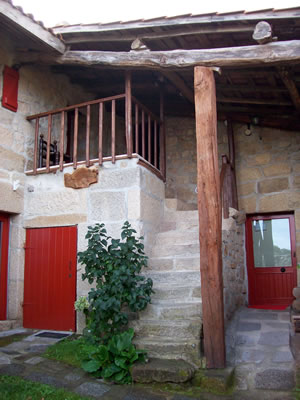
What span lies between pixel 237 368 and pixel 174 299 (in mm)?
998

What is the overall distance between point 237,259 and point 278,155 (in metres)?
1.85

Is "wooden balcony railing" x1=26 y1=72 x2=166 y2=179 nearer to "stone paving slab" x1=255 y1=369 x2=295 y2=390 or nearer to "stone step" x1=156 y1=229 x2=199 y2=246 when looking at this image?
"stone step" x1=156 y1=229 x2=199 y2=246

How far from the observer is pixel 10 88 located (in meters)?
5.52

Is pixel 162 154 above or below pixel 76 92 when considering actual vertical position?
below

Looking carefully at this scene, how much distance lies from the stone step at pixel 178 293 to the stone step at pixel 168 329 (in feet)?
1.23

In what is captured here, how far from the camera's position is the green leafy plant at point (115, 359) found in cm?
361

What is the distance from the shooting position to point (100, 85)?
702 centimetres

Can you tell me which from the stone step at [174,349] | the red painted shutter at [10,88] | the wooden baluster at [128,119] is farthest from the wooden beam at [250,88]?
the stone step at [174,349]

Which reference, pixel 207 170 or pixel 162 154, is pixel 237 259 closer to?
pixel 162 154

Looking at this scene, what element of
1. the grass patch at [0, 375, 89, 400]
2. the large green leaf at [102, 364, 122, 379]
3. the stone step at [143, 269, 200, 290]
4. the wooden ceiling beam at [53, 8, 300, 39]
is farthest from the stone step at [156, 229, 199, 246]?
the wooden ceiling beam at [53, 8, 300, 39]

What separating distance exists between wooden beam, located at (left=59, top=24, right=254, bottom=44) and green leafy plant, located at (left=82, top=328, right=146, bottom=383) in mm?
3356

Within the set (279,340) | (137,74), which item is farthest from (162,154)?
(279,340)

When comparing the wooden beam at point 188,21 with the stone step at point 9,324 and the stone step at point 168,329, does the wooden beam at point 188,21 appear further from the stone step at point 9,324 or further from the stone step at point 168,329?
the stone step at point 9,324

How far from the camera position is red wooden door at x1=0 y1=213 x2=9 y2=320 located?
17.5 ft
